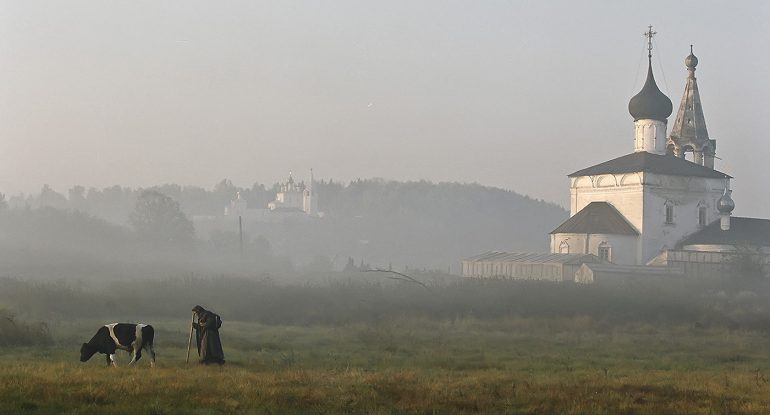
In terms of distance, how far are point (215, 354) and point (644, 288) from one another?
37.5m

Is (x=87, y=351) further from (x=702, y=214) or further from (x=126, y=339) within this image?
(x=702, y=214)

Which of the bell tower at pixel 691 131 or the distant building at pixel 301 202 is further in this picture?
the distant building at pixel 301 202

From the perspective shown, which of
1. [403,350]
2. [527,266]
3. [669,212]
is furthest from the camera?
[669,212]

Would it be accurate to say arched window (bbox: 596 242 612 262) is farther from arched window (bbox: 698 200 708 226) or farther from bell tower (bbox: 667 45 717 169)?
bell tower (bbox: 667 45 717 169)

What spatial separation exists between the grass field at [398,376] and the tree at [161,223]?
6037 cm

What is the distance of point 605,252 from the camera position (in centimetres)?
6875

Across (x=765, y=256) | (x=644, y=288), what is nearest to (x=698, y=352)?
(x=644, y=288)

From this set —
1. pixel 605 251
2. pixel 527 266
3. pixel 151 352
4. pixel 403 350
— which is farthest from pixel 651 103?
pixel 151 352

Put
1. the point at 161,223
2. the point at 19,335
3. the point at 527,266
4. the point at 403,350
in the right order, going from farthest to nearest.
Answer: the point at 161,223 → the point at 527,266 → the point at 403,350 → the point at 19,335

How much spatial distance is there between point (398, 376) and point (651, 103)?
195 feet

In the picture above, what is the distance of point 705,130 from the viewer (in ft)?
264

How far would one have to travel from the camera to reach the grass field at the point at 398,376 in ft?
53.3

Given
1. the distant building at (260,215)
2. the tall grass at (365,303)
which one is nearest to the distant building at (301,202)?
the distant building at (260,215)

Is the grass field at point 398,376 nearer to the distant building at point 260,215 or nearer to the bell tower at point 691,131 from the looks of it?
the bell tower at point 691,131
